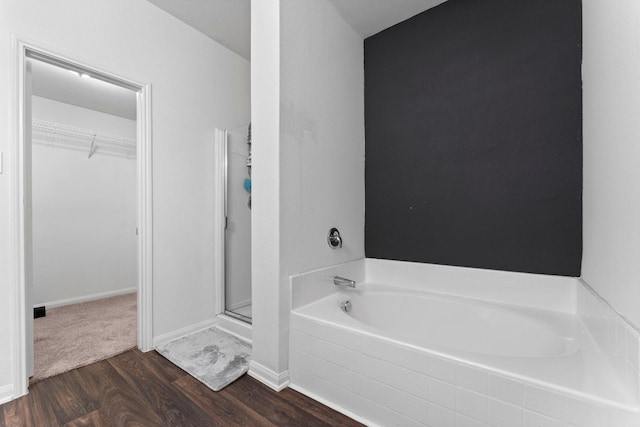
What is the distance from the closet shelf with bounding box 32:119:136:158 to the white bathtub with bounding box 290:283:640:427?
3.50 m

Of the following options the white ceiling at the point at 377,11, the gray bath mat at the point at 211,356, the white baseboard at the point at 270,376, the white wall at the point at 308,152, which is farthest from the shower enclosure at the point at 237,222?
the white ceiling at the point at 377,11

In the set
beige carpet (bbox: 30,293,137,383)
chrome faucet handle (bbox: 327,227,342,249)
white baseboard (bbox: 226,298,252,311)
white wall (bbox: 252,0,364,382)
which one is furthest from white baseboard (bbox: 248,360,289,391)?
beige carpet (bbox: 30,293,137,383)

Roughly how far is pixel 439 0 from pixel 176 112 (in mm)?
2109

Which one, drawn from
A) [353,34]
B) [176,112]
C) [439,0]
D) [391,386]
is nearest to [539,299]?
[391,386]

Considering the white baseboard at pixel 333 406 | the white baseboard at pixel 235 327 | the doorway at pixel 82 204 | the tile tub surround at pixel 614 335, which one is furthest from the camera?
the doorway at pixel 82 204

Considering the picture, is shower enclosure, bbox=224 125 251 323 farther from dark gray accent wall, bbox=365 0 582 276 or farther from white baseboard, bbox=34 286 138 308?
white baseboard, bbox=34 286 138 308

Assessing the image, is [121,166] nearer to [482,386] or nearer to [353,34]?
[353,34]

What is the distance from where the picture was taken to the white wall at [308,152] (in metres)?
1.63

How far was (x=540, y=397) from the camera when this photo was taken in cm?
92

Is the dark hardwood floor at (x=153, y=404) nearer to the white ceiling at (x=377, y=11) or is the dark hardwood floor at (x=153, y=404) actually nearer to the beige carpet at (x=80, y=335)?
the beige carpet at (x=80, y=335)

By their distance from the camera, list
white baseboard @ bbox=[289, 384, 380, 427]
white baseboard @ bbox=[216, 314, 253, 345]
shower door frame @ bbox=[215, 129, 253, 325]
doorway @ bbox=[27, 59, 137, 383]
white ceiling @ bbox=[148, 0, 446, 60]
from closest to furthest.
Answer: white baseboard @ bbox=[289, 384, 380, 427]
white ceiling @ bbox=[148, 0, 446, 60]
white baseboard @ bbox=[216, 314, 253, 345]
shower door frame @ bbox=[215, 129, 253, 325]
doorway @ bbox=[27, 59, 137, 383]

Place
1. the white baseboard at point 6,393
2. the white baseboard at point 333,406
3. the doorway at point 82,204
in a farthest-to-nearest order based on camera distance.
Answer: the doorway at point 82,204, the white baseboard at point 6,393, the white baseboard at point 333,406

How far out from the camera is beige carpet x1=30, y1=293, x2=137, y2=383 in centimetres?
187

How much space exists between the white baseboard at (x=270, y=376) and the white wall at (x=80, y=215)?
2889mm
